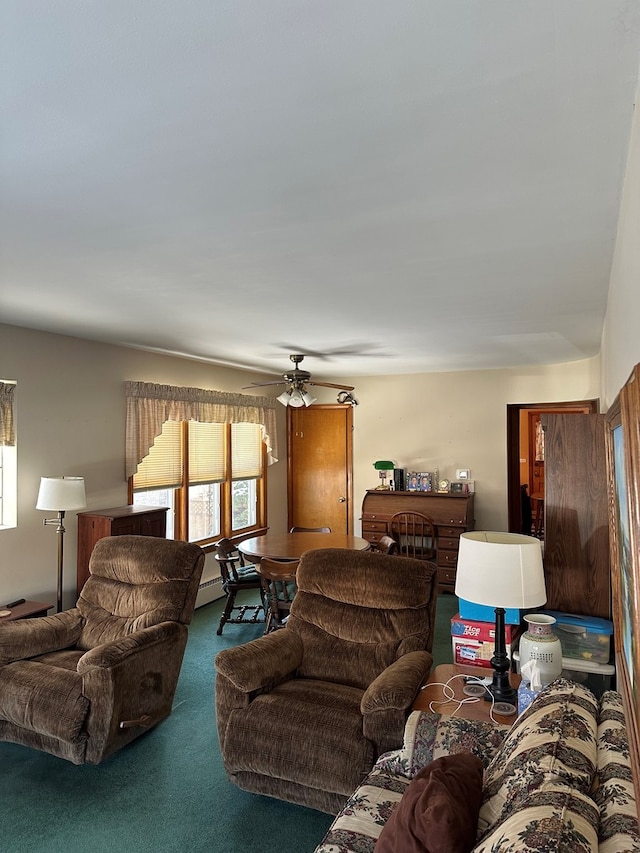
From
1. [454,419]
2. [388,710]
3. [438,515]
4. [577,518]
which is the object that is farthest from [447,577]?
[388,710]

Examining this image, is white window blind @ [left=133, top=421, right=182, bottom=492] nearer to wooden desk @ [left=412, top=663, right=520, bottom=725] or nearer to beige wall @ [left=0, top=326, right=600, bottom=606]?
beige wall @ [left=0, top=326, right=600, bottom=606]

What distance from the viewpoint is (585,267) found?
102 inches

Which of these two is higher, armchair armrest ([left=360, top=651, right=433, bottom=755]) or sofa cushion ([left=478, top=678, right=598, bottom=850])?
sofa cushion ([left=478, top=678, right=598, bottom=850])

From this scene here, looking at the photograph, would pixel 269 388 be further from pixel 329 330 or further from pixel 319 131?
pixel 319 131

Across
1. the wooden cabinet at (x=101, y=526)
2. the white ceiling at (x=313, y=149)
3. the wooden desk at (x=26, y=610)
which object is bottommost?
the wooden desk at (x=26, y=610)

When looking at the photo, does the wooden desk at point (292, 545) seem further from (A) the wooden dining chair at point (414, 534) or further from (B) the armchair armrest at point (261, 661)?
(B) the armchair armrest at point (261, 661)

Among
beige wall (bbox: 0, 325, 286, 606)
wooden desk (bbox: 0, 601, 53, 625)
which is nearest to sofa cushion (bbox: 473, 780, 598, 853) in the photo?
wooden desk (bbox: 0, 601, 53, 625)

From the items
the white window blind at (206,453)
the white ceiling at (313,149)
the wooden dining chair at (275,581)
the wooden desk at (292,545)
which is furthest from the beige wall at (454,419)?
the white ceiling at (313,149)

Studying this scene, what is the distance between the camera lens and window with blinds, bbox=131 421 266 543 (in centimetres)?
537

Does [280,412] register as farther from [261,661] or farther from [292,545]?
[261,661]

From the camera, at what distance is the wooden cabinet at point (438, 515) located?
592 centimetres

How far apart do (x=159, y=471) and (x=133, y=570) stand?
6.46ft

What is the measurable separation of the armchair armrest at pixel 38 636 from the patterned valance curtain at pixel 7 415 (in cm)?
123

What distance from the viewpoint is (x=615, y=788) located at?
1.32m
